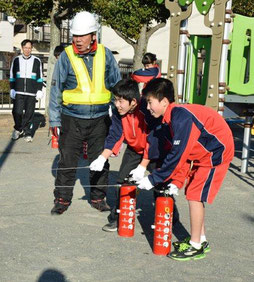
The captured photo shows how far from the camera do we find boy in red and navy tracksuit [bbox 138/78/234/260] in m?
4.25

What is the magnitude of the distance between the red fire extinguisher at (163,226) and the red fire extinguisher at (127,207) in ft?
1.31

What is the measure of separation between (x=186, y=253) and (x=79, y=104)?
189 cm

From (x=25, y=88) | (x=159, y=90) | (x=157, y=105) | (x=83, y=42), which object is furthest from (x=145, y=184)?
(x=25, y=88)

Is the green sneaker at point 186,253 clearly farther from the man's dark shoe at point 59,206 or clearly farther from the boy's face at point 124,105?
the man's dark shoe at point 59,206

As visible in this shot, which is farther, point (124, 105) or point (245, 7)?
point (245, 7)

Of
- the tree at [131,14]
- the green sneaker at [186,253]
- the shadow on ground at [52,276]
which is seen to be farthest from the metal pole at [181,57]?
the tree at [131,14]

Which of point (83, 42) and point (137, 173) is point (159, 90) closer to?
point (137, 173)

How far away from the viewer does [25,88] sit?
10.4 m

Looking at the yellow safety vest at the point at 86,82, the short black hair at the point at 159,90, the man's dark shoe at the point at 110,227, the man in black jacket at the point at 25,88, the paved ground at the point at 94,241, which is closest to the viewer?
the paved ground at the point at 94,241

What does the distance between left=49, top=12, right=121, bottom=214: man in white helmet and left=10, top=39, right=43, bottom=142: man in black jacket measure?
15.5ft

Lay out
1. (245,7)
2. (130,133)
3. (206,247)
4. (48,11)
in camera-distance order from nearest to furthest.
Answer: (206,247), (130,133), (48,11), (245,7)

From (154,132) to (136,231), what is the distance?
38.8 inches

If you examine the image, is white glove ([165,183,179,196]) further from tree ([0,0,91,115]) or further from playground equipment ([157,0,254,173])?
tree ([0,0,91,115])

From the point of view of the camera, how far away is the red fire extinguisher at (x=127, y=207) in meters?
4.93
